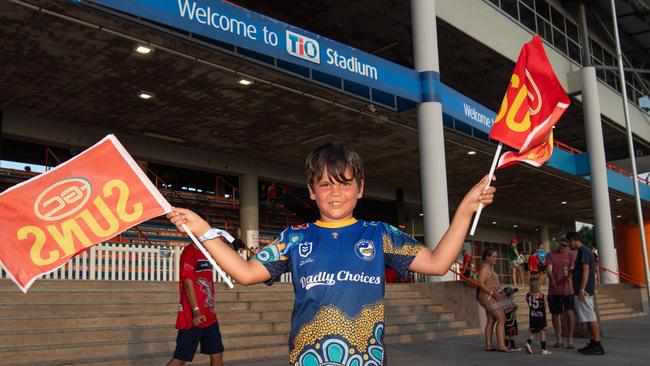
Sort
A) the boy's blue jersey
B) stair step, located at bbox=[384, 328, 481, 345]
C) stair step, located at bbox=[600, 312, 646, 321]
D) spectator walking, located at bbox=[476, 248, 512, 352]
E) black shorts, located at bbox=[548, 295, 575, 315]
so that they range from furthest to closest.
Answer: stair step, located at bbox=[600, 312, 646, 321]
stair step, located at bbox=[384, 328, 481, 345]
black shorts, located at bbox=[548, 295, 575, 315]
spectator walking, located at bbox=[476, 248, 512, 352]
the boy's blue jersey

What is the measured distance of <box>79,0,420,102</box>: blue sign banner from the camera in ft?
37.8

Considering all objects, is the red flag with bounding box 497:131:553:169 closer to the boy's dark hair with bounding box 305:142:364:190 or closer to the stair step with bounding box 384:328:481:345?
the boy's dark hair with bounding box 305:142:364:190

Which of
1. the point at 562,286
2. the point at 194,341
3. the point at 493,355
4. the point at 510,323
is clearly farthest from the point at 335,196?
the point at 562,286

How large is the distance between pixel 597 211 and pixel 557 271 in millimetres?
17909

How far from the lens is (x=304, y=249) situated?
9.00ft

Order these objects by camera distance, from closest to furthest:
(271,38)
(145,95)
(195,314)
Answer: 1. (195,314)
2. (271,38)
3. (145,95)

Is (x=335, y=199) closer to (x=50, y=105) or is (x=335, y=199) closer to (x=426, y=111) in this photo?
(x=426, y=111)

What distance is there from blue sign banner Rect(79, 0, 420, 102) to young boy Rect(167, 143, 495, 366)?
917 cm

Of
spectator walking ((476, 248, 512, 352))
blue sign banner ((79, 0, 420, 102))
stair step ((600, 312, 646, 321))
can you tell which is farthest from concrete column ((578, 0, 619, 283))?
spectator walking ((476, 248, 512, 352))

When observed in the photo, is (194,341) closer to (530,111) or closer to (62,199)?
(62,199)

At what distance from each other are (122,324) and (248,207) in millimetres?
14724

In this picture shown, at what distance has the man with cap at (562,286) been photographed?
10984 mm

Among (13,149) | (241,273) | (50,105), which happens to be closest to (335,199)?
(241,273)

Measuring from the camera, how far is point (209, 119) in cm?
1964
